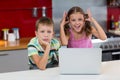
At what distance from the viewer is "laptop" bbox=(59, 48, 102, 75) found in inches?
68.6

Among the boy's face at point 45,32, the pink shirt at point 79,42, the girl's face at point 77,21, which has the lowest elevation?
the pink shirt at point 79,42

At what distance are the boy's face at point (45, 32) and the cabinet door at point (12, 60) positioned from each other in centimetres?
128

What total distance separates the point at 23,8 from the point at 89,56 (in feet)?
A: 7.51

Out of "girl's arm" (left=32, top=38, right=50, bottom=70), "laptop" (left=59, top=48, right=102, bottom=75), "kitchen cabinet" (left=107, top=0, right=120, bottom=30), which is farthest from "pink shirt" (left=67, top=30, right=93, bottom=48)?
"kitchen cabinet" (left=107, top=0, right=120, bottom=30)

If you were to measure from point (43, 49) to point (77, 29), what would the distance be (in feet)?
1.65

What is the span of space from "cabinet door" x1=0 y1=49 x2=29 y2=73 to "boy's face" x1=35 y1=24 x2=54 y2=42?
128 centimetres

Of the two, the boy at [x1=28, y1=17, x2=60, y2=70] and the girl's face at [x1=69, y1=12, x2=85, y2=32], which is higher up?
the girl's face at [x1=69, y1=12, x2=85, y2=32]

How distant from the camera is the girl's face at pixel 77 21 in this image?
7.85 ft

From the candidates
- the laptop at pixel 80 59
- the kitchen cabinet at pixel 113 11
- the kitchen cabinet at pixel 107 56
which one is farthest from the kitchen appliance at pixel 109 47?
the laptop at pixel 80 59

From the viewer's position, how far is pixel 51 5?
3.93 meters

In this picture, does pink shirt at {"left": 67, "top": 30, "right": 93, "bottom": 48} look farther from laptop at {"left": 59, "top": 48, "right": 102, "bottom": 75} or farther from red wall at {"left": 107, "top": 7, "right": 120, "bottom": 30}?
red wall at {"left": 107, "top": 7, "right": 120, "bottom": 30}

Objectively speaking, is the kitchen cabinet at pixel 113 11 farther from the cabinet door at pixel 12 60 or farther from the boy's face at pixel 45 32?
the boy's face at pixel 45 32

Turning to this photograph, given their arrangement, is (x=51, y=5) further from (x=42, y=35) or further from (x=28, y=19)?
(x=42, y=35)

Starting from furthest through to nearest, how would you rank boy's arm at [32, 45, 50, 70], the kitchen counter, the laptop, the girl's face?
the kitchen counter, the girl's face, boy's arm at [32, 45, 50, 70], the laptop
